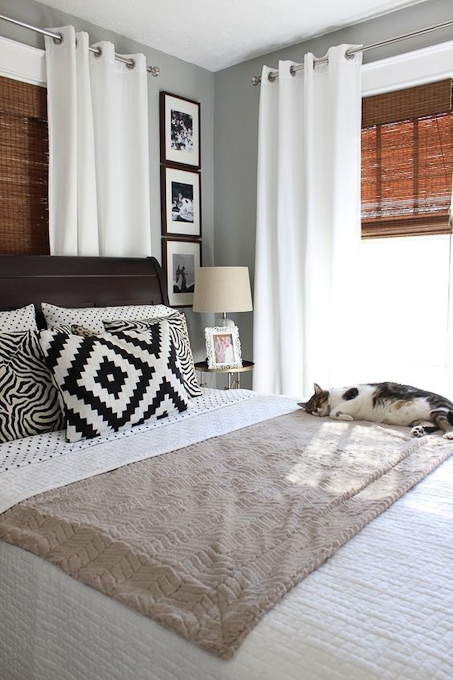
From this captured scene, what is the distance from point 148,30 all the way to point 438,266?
204 cm

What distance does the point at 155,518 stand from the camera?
138cm

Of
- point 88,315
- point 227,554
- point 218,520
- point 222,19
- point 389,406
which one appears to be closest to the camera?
point 227,554

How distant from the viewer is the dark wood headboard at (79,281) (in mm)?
2656

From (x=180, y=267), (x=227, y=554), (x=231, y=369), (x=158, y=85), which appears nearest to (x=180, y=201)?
(x=180, y=267)

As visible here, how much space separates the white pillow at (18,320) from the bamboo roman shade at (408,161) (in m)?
1.87

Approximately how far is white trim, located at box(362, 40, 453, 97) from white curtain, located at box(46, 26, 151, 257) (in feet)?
4.06

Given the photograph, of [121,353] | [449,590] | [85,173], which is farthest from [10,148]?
[449,590]

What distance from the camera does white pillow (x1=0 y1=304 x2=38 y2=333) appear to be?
2.35 metres

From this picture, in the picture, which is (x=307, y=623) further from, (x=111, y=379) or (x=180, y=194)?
(x=180, y=194)

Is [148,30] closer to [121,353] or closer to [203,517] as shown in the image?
[121,353]

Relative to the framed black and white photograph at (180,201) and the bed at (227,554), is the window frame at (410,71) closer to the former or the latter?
the framed black and white photograph at (180,201)

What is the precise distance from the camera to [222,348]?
3471 mm

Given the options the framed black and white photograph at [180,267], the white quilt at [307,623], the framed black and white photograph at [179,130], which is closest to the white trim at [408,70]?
the framed black and white photograph at [179,130]

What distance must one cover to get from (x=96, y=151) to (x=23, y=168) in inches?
15.7
